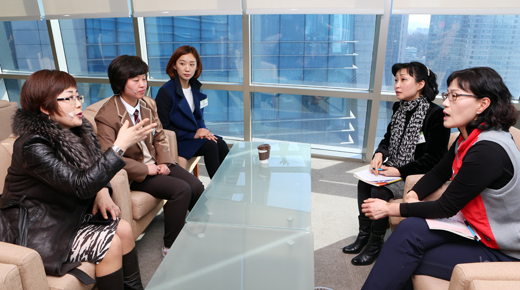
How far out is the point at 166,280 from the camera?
4.59ft

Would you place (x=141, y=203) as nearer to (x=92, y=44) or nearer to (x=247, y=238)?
(x=247, y=238)

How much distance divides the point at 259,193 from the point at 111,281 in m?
0.93

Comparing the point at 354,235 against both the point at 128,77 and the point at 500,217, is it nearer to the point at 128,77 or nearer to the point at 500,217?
the point at 500,217

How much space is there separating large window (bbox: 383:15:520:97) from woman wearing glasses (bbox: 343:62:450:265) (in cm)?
136

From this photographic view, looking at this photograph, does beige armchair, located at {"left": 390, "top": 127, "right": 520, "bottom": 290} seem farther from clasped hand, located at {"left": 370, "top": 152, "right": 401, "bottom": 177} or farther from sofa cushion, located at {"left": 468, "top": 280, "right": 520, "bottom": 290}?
clasped hand, located at {"left": 370, "top": 152, "right": 401, "bottom": 177}

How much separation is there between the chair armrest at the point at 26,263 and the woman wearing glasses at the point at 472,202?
1379 mm

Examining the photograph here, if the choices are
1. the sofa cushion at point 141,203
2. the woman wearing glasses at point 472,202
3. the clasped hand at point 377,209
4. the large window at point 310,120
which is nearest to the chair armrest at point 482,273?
the woman wearing glasses at point 472,202

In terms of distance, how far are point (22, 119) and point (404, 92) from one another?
2173 millimetres

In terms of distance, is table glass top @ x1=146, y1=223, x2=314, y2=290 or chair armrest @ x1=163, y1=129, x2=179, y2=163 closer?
table glass top @ x1=146, y1=223, x2=314, y2=290

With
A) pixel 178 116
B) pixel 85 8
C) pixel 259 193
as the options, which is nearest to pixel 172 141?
pixel 178 116

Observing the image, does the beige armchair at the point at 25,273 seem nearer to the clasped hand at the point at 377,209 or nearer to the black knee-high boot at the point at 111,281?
the black knee-high boot at the point at 111,281

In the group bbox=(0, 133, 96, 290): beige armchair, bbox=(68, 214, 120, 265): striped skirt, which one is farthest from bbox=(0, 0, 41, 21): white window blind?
bbox=(0, 133, 96, 290): beige armchair

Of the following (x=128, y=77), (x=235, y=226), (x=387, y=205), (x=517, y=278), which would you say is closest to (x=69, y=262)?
(x=235, y=226)

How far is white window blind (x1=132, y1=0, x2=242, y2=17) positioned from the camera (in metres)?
3.64
